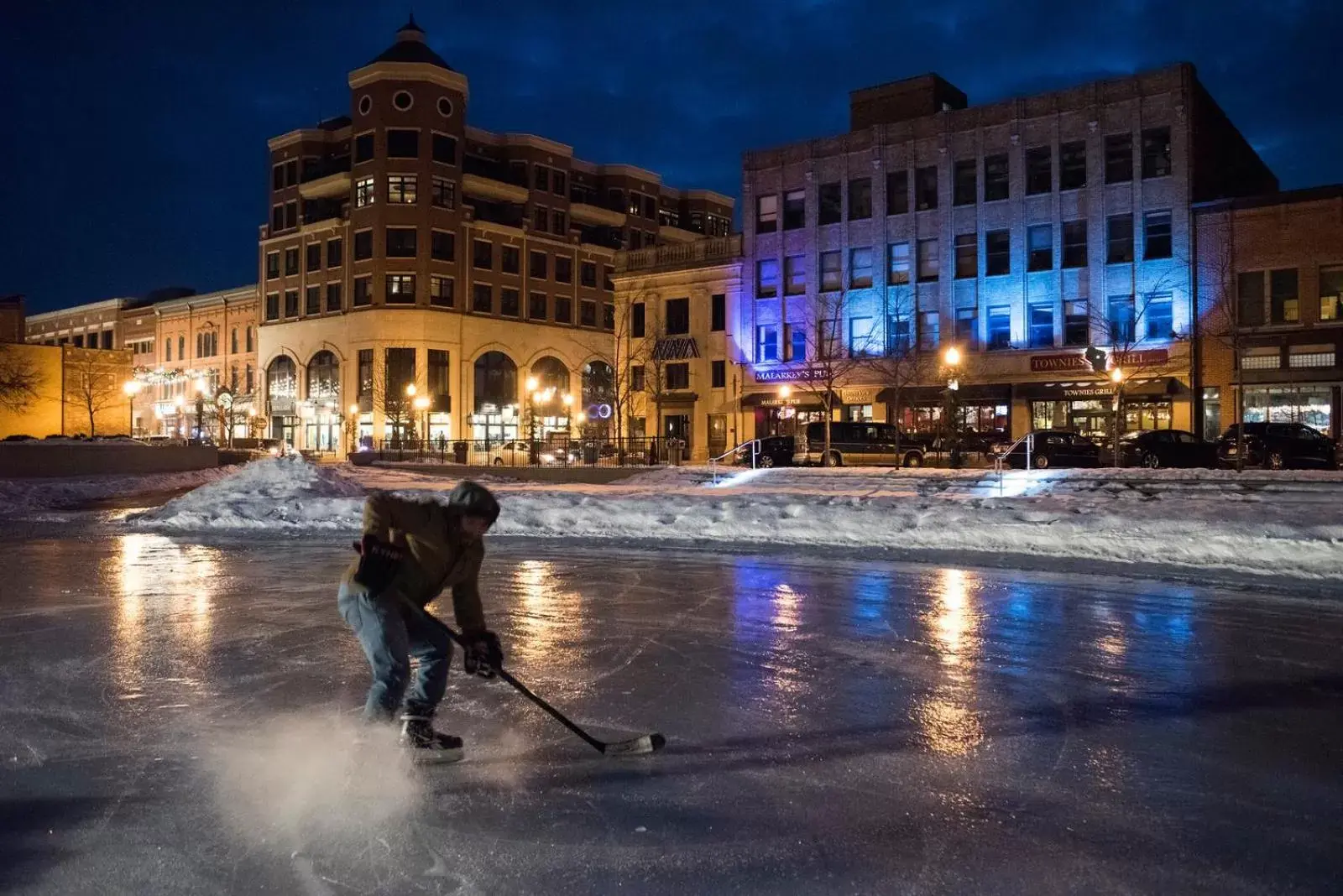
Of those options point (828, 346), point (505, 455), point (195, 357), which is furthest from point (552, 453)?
point (195, 357)

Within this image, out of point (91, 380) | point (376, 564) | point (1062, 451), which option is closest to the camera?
point (376, 564)

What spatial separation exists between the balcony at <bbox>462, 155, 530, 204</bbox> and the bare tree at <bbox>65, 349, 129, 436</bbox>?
24954 mm

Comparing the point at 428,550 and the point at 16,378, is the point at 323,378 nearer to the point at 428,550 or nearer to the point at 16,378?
the point at 16,378

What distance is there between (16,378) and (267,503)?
43.3 m

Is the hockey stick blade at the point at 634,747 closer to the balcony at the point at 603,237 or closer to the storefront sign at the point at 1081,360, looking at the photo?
the storefront sign at the point at 1081,360

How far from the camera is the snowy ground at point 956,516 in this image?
14.5 metres

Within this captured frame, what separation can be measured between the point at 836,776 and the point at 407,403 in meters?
60.8

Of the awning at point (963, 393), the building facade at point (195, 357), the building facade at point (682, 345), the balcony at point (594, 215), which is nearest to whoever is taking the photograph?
the awning at point (963, 393)

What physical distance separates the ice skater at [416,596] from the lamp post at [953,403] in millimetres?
29767

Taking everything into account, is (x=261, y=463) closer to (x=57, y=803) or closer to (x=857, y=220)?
(x=57, y=803)

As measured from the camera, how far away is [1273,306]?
38.9 m

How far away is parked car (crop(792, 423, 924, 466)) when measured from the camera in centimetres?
3734

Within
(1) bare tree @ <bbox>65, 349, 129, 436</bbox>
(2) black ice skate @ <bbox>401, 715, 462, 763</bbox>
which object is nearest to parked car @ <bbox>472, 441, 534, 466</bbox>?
(1) bare tree @ <bbox>65, 349, 129, 436</bbox>

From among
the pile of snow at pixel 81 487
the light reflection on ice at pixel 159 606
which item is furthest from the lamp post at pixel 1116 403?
the pile of snow at pixel 81 487
